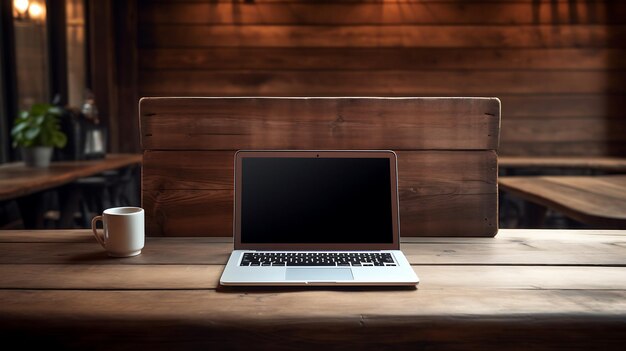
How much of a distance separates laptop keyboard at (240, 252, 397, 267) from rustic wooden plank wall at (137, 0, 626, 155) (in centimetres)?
320

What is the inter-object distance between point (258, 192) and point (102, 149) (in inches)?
101

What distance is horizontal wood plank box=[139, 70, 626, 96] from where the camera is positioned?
405cm

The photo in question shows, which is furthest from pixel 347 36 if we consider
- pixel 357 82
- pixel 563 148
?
pixel 563 148

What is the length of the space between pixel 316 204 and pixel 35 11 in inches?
124

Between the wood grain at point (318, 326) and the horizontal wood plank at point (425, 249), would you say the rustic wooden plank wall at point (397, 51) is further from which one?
the wood grain at point (318, 326)

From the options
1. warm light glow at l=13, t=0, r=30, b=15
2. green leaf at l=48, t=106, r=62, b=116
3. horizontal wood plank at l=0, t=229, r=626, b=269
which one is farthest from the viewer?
warm light glow at l=13, t=0, r=30, b=15

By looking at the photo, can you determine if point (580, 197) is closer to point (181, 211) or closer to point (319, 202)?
point (319, 202)

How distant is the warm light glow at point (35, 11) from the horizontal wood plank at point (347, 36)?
2.40 ft

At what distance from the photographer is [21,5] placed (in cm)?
312

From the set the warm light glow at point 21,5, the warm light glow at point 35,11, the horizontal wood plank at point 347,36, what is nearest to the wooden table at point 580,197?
the horizontal wood plank at point 347,36

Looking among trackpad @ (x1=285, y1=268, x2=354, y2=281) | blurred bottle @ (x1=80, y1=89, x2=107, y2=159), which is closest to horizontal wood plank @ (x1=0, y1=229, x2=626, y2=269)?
trackpad @ (x1=285, y1=268, x2=354, y2=281)

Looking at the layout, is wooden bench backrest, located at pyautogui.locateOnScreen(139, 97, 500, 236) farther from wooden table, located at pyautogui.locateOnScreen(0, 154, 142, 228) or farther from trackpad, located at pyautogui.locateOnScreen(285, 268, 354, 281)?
wooden table, located at pyautogui.locateOnScreen(0, 154, 142, 228)

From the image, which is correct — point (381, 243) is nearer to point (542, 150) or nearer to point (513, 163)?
point (513, 163)

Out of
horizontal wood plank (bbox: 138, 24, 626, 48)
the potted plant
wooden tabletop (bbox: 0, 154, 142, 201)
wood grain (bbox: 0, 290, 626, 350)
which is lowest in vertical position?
wood grain (bbox: 0, 290, 626, 350)
